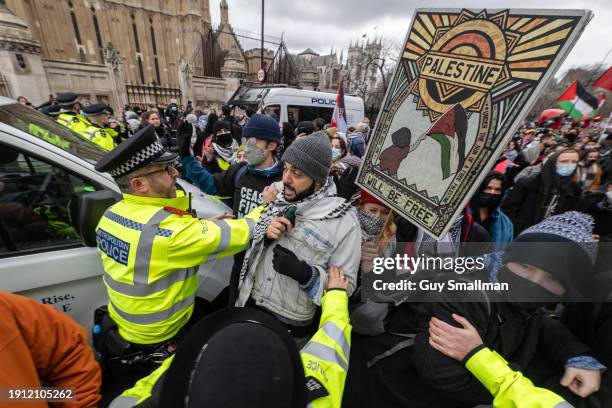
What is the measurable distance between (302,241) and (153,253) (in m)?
0.78

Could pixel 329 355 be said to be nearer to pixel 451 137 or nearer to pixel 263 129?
pixel 451 137

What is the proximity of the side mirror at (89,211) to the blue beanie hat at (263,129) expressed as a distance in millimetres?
1247

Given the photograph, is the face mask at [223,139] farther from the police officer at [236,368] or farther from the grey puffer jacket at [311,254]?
the police officer at [236,368]

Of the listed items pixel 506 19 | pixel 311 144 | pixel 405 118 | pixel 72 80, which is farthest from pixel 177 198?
pixel 72 80

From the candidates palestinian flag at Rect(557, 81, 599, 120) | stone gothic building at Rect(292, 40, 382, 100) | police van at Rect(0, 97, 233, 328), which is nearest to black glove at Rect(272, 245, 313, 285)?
police van at Rect(0, 97, 233, 328)

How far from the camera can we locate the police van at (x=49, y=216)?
1.67 m

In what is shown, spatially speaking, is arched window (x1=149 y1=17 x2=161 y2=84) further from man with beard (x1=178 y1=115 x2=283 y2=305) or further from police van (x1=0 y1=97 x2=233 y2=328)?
man with beard (x1=178 y1=115 x2=283 y2=305)

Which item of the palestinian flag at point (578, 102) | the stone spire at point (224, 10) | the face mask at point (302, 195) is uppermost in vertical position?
the stone spire at point (224, 10)

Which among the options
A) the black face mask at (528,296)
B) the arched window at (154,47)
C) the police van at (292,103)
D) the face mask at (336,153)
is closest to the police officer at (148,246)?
the black face mask at (528,296)

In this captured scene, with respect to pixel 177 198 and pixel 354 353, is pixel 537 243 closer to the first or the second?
pixel 354 353

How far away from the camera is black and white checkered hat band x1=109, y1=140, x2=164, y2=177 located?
141cm

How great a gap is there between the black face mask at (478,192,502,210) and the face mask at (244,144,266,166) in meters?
2.20

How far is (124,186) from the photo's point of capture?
1.48 metres

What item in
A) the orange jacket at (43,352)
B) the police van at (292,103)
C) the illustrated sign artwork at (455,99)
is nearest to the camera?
the orange jacket at (43,352)
